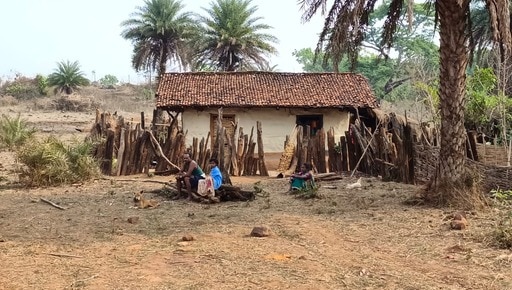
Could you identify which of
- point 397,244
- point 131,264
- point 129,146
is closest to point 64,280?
point 131,264

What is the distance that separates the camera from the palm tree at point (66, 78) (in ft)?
124

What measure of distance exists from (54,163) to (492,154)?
10.3m

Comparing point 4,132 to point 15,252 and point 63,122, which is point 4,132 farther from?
point 63,122

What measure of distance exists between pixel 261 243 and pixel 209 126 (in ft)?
48.1

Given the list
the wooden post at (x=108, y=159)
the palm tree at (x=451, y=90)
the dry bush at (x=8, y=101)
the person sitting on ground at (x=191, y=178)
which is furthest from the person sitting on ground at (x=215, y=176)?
the dry bush at (x=8, y=101)

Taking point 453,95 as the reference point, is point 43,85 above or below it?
above

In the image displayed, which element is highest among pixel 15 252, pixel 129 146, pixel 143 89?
pixel 143 89

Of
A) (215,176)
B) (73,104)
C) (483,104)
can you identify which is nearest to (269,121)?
(483,104)

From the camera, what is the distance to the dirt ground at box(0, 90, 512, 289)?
5383 millimetres

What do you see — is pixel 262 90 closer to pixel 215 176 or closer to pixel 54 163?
pixel 54 163

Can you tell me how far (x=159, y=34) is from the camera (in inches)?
1219

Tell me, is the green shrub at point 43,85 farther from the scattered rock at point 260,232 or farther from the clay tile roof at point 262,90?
the scattered rock at point 260,232

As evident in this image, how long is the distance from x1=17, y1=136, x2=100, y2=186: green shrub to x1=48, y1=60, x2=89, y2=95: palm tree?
87.0 feet

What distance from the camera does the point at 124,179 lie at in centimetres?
1357
